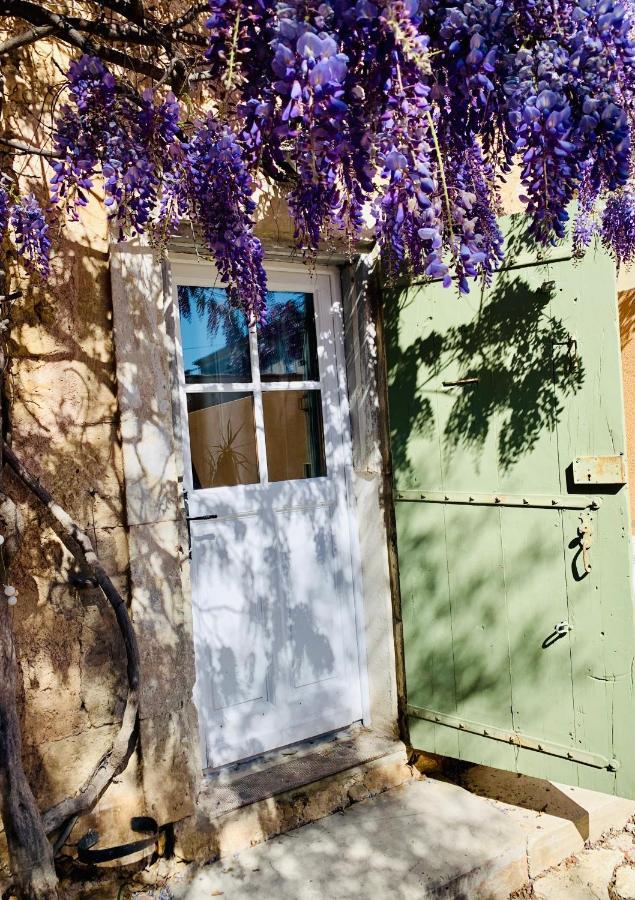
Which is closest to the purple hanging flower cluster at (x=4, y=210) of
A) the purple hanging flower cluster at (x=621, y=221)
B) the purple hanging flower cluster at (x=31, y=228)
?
the purple hanging flower cluster at (x=31, y=228)

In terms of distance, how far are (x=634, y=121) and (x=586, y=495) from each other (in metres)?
1.28

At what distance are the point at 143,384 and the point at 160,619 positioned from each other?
0.82 meters

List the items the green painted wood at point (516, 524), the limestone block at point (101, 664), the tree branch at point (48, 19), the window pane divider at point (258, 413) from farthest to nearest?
the window pane divider at point (258, 413), the green painted wood at point (516, 524), the limestone block at point (101, 664), the tree branch at point (48, 19)

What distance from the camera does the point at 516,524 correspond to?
2.71 m

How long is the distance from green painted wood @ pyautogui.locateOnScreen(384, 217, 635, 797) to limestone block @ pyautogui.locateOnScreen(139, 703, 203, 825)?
101cm

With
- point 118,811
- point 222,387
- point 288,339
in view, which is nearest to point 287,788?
point 118,811

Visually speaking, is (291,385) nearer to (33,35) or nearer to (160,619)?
(160,619)

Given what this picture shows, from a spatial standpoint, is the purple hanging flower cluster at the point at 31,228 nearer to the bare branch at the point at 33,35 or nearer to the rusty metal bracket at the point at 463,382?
the bare branch at the point at 33,35

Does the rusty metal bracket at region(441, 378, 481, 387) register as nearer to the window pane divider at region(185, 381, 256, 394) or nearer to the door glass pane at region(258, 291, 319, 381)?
the door glass pane at region(258, 291, 319, 381)

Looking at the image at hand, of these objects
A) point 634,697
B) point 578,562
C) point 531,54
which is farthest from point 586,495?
point 531,54

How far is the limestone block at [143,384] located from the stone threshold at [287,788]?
1082 mm

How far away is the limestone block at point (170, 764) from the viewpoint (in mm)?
2389

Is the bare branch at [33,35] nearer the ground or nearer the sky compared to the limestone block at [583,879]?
nearer the sky

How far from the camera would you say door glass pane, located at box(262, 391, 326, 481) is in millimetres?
3070
